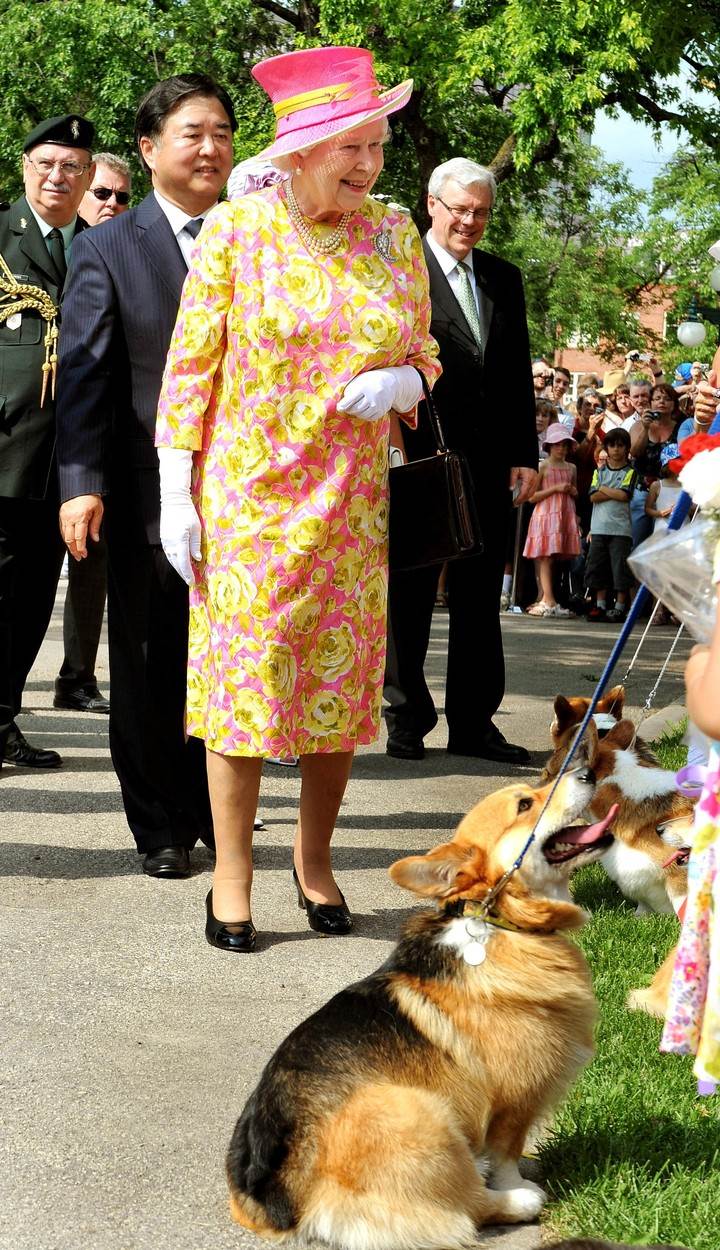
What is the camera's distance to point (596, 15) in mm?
16781

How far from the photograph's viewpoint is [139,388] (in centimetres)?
526

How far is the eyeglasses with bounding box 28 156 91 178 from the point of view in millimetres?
6547

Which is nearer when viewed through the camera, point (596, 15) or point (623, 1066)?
point (623, 1066)

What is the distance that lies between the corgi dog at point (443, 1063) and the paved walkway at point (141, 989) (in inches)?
7.3

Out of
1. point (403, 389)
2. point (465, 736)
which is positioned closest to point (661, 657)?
point (465, 736)

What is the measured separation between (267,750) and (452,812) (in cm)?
226

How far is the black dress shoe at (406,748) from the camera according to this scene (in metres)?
7.69

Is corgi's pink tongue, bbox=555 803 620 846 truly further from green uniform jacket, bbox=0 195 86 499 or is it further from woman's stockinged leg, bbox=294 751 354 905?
green uniform jacket, bbox=0 195 86 499

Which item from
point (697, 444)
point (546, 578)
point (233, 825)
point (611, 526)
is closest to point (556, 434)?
point (611, 526)

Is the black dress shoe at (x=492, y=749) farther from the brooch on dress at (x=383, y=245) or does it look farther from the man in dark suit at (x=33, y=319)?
the brooch on dress at (x=383, y=245)

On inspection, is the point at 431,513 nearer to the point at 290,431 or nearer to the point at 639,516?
the point at 290,431

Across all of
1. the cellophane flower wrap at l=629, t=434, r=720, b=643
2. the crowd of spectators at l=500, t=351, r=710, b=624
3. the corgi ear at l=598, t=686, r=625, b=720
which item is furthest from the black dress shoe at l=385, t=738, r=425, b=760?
the crowd of spectators at l=500, t=351, r=710, b=624

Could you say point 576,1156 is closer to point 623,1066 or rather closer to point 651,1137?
point 651,1137

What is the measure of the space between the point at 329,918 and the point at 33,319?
321 centimetres
